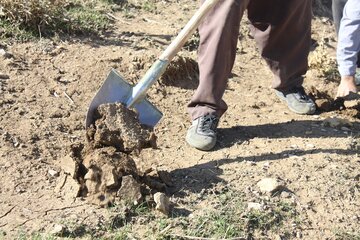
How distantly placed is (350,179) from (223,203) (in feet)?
2.75

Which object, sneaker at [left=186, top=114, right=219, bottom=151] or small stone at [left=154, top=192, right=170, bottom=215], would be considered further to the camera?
sneaker at [left=186, top=114, right=219, bottom=151]

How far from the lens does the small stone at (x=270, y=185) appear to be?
3.45m

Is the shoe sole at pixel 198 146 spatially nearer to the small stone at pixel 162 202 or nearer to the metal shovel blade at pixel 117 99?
the metal shovel blade at pixel 117 99

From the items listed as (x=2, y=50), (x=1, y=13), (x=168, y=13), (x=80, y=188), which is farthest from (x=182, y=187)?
(x=168, y=13)

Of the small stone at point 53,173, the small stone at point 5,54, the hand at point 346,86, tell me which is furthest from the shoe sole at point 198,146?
the small stone at point 5,54

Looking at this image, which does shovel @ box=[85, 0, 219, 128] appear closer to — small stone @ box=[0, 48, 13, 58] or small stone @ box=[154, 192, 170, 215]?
small stone @ box=[154, 192, 170, 215]

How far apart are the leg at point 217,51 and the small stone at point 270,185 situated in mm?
585

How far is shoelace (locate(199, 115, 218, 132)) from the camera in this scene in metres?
3.82

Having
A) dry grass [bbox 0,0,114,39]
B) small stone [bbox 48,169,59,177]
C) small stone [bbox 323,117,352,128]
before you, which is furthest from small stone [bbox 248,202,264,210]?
dry grass [bbox 0,0,114,39]

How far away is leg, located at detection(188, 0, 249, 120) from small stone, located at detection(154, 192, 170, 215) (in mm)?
821

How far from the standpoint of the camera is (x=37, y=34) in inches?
184

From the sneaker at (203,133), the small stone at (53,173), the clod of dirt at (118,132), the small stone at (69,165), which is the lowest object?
the sneaker at (203,133)

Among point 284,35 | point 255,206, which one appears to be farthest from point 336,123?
point 255,206

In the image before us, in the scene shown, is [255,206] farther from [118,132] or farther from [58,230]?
[58,230]
